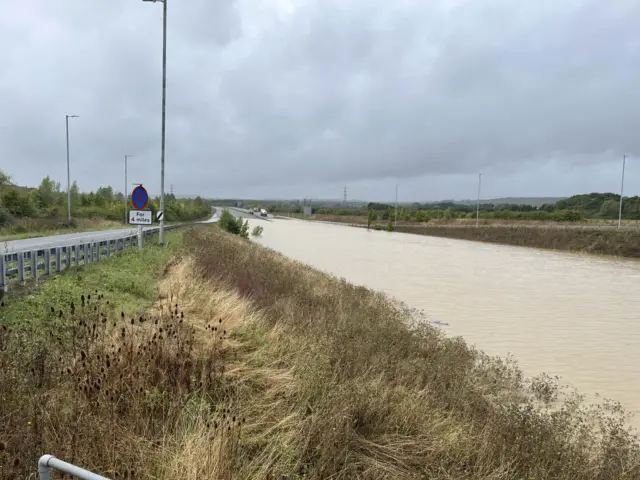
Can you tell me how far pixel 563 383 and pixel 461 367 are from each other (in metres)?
3.12

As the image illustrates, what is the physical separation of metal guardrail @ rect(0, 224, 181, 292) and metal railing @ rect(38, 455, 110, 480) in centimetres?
715

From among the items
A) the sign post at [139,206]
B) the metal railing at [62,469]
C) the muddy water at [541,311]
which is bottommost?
the muddy water at [541,311]

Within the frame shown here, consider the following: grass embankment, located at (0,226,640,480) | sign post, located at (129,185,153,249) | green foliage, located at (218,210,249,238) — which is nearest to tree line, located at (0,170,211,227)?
green foliage, located at (218,210,249,238)

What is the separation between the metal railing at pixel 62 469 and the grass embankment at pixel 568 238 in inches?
2455

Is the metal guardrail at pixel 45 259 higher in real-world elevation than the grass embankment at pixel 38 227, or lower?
higher

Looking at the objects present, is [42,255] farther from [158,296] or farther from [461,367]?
[461,367]

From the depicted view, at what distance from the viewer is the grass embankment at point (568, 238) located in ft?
182

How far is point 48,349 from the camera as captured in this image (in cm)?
502

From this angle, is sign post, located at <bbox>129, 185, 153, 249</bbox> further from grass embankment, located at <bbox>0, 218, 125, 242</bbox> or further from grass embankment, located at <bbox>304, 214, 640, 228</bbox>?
grass embankment, located at <bbox>304, 214, 640, 228</bbox>

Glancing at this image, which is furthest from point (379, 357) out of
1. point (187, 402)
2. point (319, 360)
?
point (187, 402)

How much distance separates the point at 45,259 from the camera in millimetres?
11336

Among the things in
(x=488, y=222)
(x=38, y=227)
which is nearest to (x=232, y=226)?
(x=38, y=227)

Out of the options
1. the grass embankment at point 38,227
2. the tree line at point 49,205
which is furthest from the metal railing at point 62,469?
the tree line at point 49,205

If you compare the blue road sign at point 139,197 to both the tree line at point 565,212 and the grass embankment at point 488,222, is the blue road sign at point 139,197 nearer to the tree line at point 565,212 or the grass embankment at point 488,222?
the grass embankment at point 488,222
